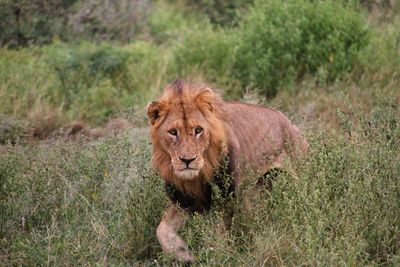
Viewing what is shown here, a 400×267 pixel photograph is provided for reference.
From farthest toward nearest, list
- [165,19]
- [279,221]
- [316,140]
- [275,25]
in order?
[165,19]
[275,25]
[316,140]
[279,221]

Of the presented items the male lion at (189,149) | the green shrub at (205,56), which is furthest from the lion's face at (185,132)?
the green shrub at (205,56)

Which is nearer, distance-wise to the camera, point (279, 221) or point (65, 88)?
point (279, 221)

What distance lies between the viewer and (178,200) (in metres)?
5.85

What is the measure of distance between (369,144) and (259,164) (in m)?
0.77

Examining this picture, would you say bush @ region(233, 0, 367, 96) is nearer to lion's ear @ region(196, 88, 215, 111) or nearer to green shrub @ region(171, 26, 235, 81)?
green shrub @ region(171, 26, 235, 81)

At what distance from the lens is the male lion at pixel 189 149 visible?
557 centimetres

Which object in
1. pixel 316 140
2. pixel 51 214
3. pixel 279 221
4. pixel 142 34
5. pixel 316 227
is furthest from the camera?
pixel 142 34

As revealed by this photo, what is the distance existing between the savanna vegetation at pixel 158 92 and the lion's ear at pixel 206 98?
23.6 inches

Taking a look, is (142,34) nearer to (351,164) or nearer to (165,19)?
(165,19)

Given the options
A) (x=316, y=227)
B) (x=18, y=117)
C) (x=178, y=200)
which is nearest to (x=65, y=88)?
(x=18, y=117)

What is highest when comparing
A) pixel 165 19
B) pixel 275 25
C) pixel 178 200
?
pixel 178 200

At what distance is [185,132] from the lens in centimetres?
559

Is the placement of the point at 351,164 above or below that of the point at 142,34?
above

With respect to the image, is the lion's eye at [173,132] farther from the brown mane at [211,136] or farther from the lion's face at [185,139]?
the brown mane at [211,136]
